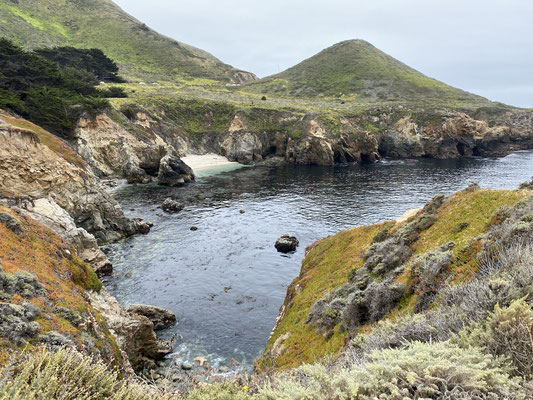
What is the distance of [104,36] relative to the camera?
173m

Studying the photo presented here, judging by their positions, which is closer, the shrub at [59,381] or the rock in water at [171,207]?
the shrub at [59,381]

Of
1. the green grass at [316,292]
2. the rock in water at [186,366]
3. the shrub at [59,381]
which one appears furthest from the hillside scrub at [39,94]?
the shrub at [59,381]

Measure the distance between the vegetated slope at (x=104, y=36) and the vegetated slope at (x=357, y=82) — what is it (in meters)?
37.7

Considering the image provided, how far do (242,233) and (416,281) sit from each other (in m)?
30.0

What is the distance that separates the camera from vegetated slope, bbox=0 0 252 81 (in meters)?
143

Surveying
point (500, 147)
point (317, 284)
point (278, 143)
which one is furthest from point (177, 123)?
point (500, 147)

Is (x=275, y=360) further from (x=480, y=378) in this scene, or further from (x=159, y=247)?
(x=159, y=247)

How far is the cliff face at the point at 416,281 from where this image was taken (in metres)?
8.47

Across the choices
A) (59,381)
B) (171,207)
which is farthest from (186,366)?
(171,207)

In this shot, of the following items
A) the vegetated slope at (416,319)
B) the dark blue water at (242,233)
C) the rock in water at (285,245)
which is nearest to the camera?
the vegetated slope at (416,319)

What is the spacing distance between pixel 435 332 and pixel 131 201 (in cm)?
5361

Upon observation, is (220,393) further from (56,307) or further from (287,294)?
(287,294)

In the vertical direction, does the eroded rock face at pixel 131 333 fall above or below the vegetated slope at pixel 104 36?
below

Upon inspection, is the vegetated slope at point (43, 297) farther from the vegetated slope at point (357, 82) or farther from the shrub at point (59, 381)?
the vegetated slope at point (357, 82)
